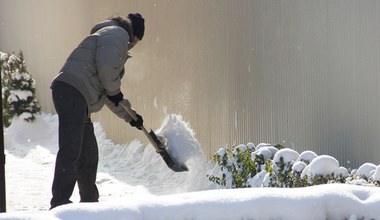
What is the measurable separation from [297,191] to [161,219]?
499 millimetres

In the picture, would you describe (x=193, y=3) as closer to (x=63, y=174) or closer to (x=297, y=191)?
(x=63, y=174)

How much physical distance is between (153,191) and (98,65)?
13.5 ft

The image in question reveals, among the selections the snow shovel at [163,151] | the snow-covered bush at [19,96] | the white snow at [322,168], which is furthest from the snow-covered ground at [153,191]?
the white snow at [322,168]

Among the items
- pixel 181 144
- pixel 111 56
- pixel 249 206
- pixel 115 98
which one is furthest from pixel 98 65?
pixel 249 206

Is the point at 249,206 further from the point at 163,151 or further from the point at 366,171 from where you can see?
the point at 163,151

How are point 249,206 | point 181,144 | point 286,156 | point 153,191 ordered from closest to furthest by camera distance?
1. point 249,206
2. point 286,156
3. point 181,144
4. point 153,191

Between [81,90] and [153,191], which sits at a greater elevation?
[81,90]

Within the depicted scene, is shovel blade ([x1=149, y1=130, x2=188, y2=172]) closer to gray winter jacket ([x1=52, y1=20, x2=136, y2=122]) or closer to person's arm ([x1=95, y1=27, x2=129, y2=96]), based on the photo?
gray winter jacket ([x1=52, y1=20, x2=136, y2=122])

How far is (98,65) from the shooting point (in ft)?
23.5

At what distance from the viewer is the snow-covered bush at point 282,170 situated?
23.8 ft

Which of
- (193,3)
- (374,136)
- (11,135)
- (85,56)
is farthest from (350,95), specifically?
(11,135)

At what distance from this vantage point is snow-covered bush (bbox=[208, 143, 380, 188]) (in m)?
7.25

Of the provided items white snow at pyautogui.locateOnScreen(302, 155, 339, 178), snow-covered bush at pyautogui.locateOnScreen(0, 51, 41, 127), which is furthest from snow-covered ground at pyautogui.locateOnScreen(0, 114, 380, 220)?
white snow at pyautogui.locateOnScreen(302, 155, 339, 178)

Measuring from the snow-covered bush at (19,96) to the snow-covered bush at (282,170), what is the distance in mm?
8138
